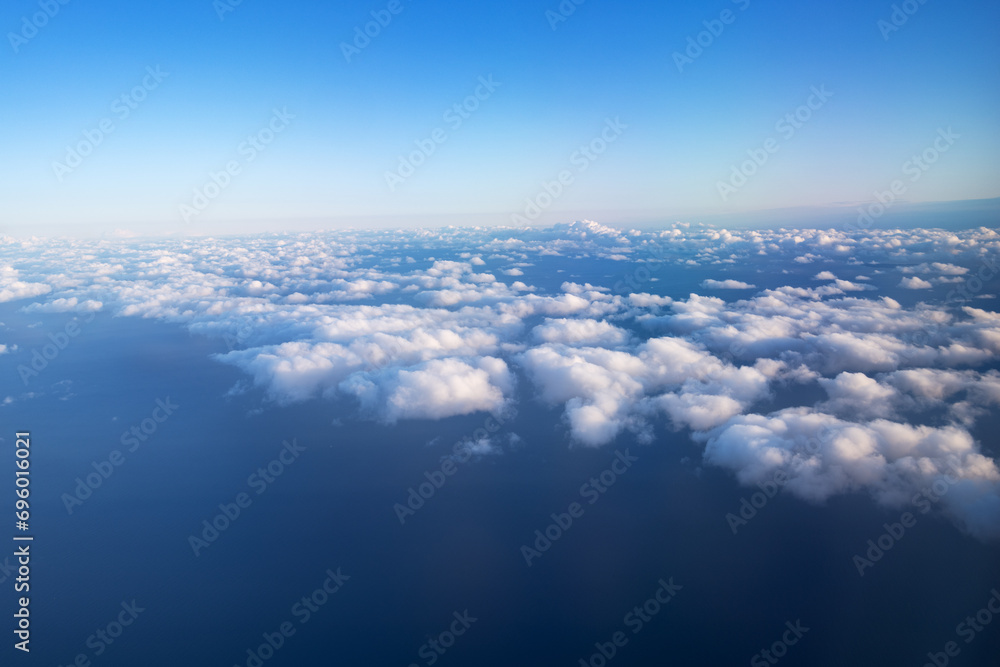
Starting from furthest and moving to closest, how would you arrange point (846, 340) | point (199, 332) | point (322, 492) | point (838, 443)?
point (199, 332) → point (846, 340) → point (322, 492) → point (838, 443)

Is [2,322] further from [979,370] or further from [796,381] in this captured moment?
[979,370]

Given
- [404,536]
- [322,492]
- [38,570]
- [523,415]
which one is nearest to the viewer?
[38,570]

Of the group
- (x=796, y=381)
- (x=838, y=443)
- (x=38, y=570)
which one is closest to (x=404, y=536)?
(x=38, y=570)

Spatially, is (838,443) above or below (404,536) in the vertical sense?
above

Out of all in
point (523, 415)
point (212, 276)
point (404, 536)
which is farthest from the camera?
point (212, 276)

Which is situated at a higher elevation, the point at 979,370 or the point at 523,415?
the point at 979,370

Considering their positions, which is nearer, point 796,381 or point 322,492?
point 322,492

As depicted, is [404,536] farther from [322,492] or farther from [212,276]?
[212,276]

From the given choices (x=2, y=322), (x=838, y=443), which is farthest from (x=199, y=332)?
(x=838, y=443)

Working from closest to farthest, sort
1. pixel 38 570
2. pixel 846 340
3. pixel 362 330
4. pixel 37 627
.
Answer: pixel 37 627 < pixel 38 570 < pixel 846 340 < pixel 362 330
